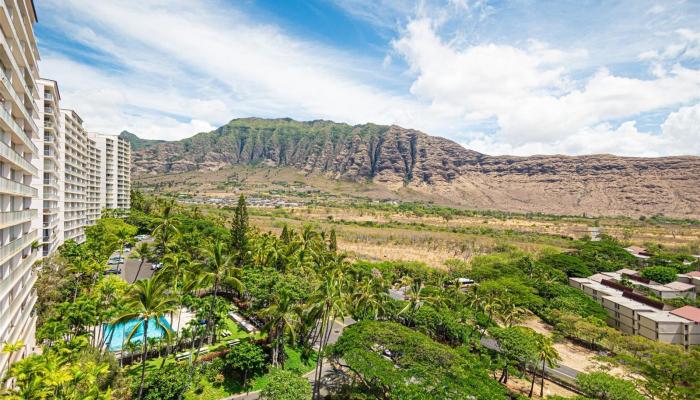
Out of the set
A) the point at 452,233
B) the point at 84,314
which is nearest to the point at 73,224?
the point at 84,314

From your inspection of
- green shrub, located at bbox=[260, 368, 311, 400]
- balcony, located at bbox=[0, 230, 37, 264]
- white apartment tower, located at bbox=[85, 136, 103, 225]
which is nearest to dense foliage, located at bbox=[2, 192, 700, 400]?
green shrub, located at bbox=[260, 368, 311, 400]

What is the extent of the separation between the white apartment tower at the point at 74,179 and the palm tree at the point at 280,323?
1860 inches

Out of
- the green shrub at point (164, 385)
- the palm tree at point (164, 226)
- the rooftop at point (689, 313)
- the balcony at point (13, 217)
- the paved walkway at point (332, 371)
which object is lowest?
the paved walkway at point (332, 371)

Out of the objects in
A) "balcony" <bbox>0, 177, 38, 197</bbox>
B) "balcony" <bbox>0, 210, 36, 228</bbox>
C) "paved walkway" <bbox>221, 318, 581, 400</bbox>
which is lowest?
"paved walkway" <bbox>221, 318, 581, 400</bbox>

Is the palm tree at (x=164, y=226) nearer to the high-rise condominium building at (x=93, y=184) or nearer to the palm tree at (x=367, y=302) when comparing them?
the palm tree at (x=367, y=302)

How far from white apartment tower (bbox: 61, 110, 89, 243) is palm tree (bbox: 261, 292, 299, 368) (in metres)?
47.2

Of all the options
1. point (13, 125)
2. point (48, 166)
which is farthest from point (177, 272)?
point (48, 166)

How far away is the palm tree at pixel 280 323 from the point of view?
27.8 m

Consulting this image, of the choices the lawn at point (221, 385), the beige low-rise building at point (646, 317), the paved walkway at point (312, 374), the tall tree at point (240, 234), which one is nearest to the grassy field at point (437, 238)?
the tall tree at point (240, 234)

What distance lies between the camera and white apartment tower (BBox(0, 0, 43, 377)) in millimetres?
18062

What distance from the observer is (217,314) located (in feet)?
98.3

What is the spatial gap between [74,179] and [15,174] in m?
47.3

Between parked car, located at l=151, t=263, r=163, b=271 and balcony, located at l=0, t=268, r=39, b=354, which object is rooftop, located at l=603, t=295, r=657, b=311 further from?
parked car, located at l=151, t=263, r=163, b=271

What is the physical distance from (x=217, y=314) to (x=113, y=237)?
3268 cm
